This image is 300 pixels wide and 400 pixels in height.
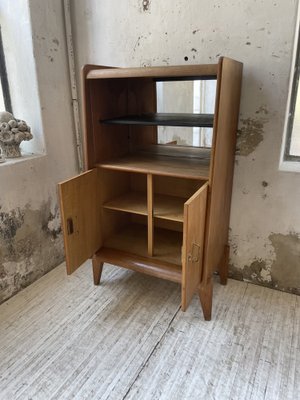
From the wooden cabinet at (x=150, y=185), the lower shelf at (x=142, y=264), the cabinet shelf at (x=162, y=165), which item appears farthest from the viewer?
the lower shelf at (x=142, y=264)

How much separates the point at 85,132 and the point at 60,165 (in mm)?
527

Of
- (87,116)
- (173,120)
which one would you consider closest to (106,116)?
(87,116)

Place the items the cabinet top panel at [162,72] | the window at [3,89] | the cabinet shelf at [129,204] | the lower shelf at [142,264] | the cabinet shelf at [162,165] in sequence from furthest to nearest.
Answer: the window at [3,89] → the cabinet shelf at [129,204] → the lower shelf at [142,264] → the cabinet shelf at [162,165] → the cabinet top panel at [162,72]

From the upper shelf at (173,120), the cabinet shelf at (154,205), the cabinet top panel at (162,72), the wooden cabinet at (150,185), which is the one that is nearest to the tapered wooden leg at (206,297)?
the wooden cabinet at (150,185)

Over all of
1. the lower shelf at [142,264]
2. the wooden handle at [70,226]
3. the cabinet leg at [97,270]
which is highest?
the wooden handle at [70,226]

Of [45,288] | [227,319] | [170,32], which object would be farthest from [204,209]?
[45,288]

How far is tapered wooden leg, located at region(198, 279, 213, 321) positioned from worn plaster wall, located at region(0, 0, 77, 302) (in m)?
1.05

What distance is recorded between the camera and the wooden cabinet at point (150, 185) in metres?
1.27

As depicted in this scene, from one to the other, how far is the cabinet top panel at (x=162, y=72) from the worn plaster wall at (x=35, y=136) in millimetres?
495

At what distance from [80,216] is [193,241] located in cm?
58

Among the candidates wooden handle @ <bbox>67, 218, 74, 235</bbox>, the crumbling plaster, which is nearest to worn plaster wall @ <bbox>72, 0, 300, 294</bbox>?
the crumbling plaster

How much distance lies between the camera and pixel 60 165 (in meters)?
1.95

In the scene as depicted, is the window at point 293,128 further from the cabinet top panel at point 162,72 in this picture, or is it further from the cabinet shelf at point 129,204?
the cabinet shelf at point 129,204

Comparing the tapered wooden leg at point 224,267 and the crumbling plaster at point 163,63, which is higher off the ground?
the crumbling plaster at point 163,63
